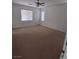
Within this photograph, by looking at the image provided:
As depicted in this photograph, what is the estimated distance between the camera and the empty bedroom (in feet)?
2.04

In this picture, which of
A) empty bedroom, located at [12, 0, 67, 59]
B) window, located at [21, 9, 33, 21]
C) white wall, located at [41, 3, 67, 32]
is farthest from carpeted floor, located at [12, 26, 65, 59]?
window, located at [21, 9, 33, 21]

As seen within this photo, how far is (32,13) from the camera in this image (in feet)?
2.40

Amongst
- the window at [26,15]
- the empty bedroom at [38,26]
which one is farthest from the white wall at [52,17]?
the window at [26,15]

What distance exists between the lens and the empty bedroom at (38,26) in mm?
621

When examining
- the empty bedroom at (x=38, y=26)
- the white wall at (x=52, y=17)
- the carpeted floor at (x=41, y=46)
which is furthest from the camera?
the carpeted floor at (x=41, y=46)

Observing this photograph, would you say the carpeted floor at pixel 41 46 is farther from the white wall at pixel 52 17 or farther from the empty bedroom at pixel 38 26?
the white wall at pixel 52 17

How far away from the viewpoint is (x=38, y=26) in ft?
2.48

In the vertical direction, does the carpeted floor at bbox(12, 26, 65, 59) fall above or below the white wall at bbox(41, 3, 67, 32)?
below

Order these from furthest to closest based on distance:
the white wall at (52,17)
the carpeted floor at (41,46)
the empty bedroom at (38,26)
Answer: the carpeted floor at (41,46) → the white wall at (52,17) → the empty bedroom at (38,26)

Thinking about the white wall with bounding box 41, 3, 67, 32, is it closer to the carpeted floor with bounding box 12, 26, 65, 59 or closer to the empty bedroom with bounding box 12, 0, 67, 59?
the empty bedroom with bounding box 12, 0, 67, 59

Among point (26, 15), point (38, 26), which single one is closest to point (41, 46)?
point (38, 26)

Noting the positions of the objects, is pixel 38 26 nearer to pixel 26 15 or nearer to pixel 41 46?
pixel 26 15

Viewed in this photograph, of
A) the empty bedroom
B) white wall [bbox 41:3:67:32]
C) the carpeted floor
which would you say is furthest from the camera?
the carpeted floor
